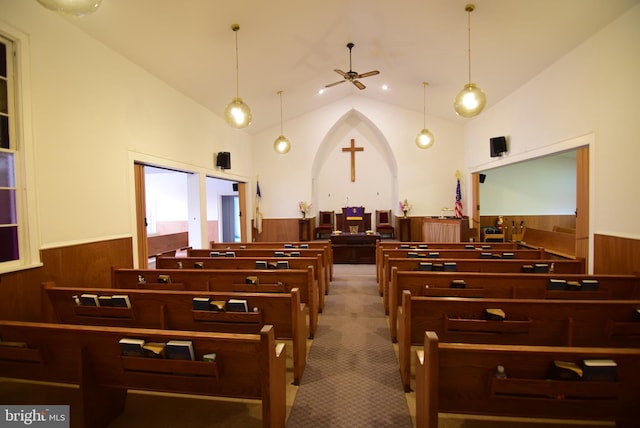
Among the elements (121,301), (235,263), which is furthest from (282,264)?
(121,301)

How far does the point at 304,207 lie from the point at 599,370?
23.7 feet

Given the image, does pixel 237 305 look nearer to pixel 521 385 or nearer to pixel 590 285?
pixel 521 385

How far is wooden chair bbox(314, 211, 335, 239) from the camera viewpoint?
8.52 m

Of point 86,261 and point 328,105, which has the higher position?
point 328,105

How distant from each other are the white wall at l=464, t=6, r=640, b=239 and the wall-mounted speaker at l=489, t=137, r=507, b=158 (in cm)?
89

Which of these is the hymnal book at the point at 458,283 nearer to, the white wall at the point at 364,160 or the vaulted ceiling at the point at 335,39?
the vaulted ceiling at the point at 335,39

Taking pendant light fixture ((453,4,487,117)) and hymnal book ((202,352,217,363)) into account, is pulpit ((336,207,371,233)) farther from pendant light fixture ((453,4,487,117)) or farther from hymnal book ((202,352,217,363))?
hymnal book ((202,352,217,363))

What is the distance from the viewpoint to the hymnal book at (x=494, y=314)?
1.89 meters

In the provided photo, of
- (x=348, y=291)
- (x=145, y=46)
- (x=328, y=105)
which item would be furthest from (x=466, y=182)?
(x=145, y=46)

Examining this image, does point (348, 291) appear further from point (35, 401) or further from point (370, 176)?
point (370, 176)

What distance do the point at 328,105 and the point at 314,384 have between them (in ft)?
24.3

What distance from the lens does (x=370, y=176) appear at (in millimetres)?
9117

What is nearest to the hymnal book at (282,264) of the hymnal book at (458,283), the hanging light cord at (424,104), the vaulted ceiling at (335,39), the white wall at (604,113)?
the hymnal book at (458,283)

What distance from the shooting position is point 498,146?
559 cm
